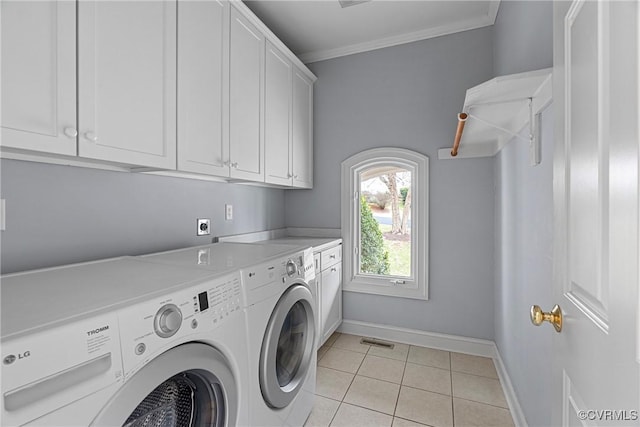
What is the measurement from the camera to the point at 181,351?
0.78 meters

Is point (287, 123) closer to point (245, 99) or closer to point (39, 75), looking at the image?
point (245, 99)

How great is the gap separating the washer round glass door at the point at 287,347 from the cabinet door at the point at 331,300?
2.49 feet

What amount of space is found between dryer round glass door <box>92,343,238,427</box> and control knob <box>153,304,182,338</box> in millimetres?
52

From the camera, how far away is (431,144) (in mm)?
2535

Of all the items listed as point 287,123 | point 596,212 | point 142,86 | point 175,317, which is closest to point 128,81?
point 142,86

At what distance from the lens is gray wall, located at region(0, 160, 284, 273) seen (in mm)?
1132

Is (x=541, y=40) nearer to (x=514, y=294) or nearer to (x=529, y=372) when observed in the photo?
(x=514, y=294)

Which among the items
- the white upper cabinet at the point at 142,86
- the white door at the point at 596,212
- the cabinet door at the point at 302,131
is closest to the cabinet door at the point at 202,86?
the white upper cabinet at the point at 142,86

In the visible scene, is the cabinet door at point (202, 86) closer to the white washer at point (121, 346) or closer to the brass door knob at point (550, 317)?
the white washer at point (121, 346)

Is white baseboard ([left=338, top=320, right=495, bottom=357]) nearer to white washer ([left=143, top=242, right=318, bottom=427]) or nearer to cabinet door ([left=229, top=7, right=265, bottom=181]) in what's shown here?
white washer ([left=143, top=242, right=318, bottom=427])

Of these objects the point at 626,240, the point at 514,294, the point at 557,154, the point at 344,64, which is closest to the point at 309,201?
the point at 344,64

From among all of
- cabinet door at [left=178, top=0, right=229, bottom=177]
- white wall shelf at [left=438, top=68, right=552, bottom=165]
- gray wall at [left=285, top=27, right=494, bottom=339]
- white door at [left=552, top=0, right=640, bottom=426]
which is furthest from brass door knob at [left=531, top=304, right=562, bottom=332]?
gray wall at [left=285, top=27, right=494, bottom=339]

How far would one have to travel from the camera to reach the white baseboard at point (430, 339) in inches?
92.8

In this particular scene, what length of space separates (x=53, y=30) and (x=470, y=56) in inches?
106
